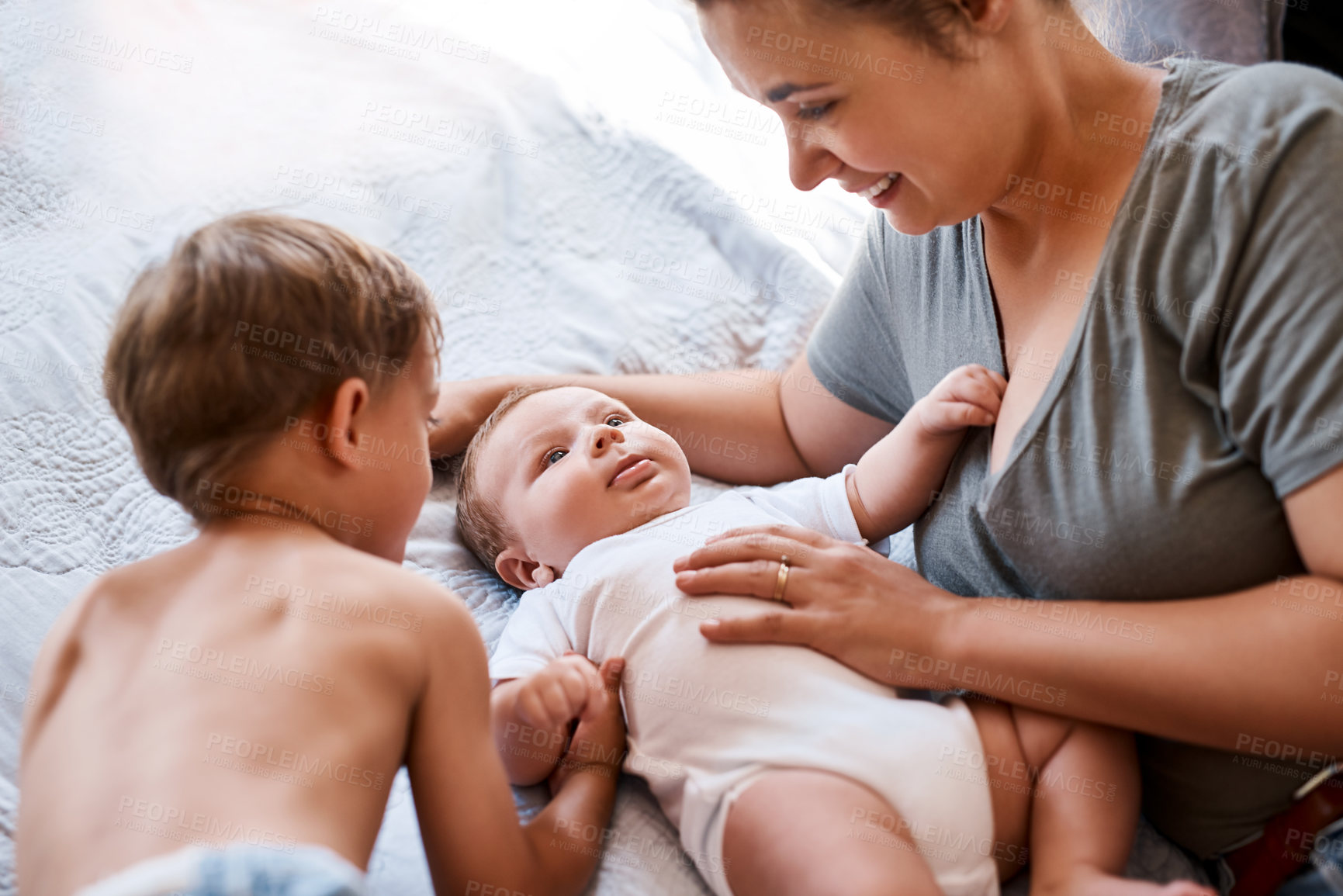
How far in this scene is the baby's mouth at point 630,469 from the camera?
129 cm

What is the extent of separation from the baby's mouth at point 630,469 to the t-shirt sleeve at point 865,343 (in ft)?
1.00

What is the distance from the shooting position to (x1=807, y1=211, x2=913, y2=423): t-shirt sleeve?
133 cm

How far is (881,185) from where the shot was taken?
1059 mm

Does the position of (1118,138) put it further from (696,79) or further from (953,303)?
(696,79)

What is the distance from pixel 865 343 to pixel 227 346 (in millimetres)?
809

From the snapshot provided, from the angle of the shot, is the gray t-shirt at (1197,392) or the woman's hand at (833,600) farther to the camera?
the woman's hand at (833,600)

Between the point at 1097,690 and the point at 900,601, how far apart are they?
203 mm

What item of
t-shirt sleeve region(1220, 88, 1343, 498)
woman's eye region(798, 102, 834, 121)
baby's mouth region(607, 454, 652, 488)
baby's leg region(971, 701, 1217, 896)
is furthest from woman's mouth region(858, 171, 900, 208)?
baby's leg region(971, 701, 1217, 896)

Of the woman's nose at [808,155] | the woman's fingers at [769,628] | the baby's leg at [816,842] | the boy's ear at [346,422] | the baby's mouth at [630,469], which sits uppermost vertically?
the woman's nose at [808,155]

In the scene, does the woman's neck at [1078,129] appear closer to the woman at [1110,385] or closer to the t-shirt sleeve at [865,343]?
the woman at [1110,385]

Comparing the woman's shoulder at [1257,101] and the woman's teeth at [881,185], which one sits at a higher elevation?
the woman's shoulder at [1257,101]

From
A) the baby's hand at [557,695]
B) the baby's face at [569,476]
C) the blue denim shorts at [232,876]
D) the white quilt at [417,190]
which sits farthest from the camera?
the white quilt at [417,190]

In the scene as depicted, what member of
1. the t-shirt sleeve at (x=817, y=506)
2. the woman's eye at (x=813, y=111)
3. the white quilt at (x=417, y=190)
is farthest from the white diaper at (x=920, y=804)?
the woman's eye at (x=813, y=111)

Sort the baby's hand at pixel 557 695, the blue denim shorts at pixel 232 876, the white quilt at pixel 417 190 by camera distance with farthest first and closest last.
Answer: the white quilt at pixel 417 190 → the baby's hand at pixel 557 695 → the blue denim shorts at pixel 232 876
